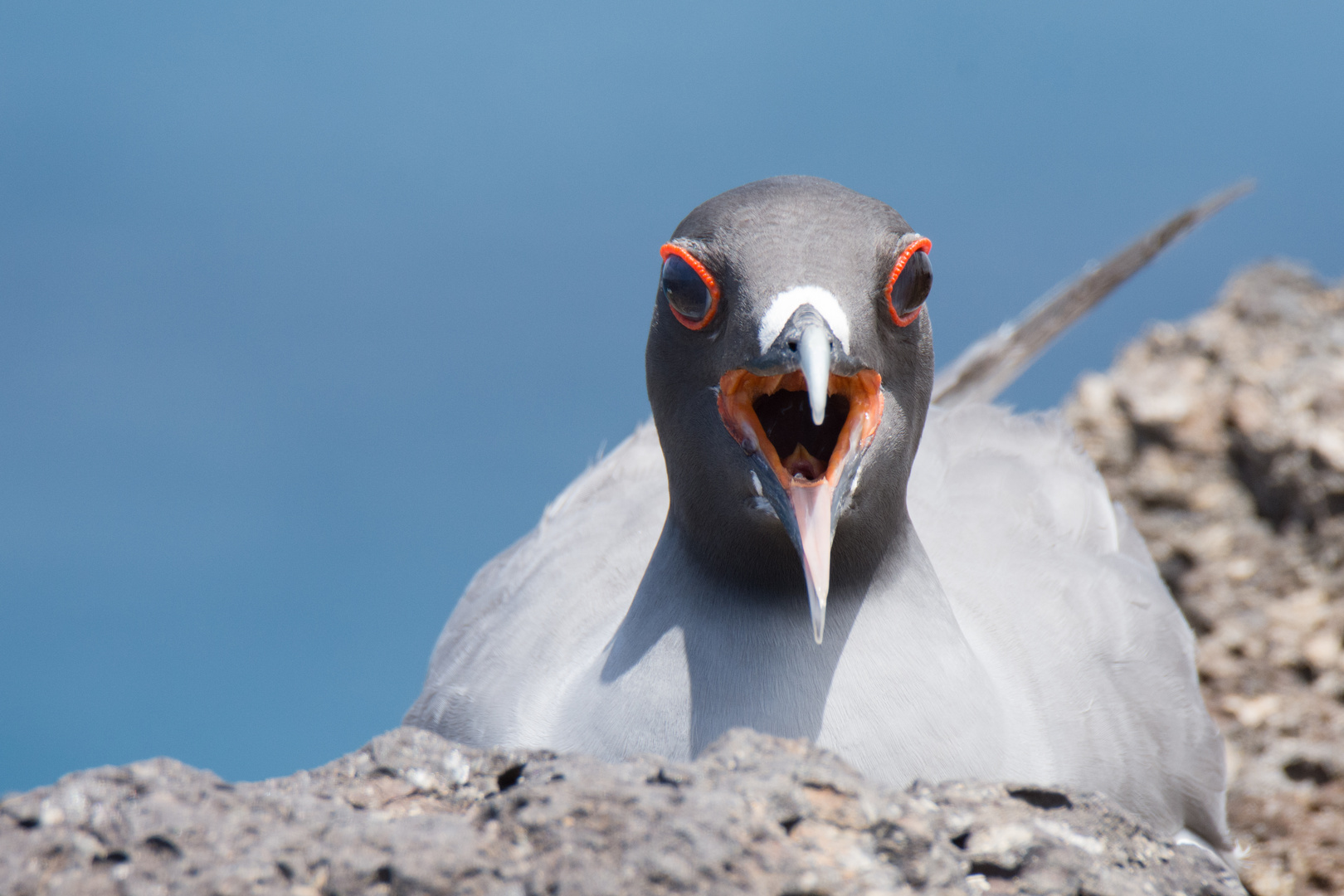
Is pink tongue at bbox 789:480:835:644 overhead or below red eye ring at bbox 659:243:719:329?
below

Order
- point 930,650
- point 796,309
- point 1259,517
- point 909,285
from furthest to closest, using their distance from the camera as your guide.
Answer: point 1259,517 → point 930,650 → point 909,285 → point 796,309

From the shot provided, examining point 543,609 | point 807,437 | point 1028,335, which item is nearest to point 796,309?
point 807,437

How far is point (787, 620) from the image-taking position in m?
2.65

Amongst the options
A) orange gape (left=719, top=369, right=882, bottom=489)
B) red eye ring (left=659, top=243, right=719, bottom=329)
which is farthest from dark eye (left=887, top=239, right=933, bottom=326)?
red eye ring (left=659, top=243, right=719, bottom=329)

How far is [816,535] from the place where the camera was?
227 centimetres

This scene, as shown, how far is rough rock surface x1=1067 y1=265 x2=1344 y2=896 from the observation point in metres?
4.61

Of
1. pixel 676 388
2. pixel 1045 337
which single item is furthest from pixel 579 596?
pixel 1045 337

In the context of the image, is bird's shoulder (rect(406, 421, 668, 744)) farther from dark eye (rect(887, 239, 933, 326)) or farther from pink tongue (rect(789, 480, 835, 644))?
dark eye (rect(887, 239, 933, 326))

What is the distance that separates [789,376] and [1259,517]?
4426 millimetres

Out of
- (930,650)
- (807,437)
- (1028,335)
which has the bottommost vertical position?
(930,650)

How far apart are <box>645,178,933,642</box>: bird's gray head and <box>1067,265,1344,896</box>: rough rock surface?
292 centimetres

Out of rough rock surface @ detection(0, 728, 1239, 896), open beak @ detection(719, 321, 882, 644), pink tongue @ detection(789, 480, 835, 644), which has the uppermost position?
open beak @ detection(719, 321, 882, 644)

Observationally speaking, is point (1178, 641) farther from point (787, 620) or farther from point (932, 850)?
point (932, 850)

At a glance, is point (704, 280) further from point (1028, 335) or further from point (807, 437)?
point (1028, 335)
